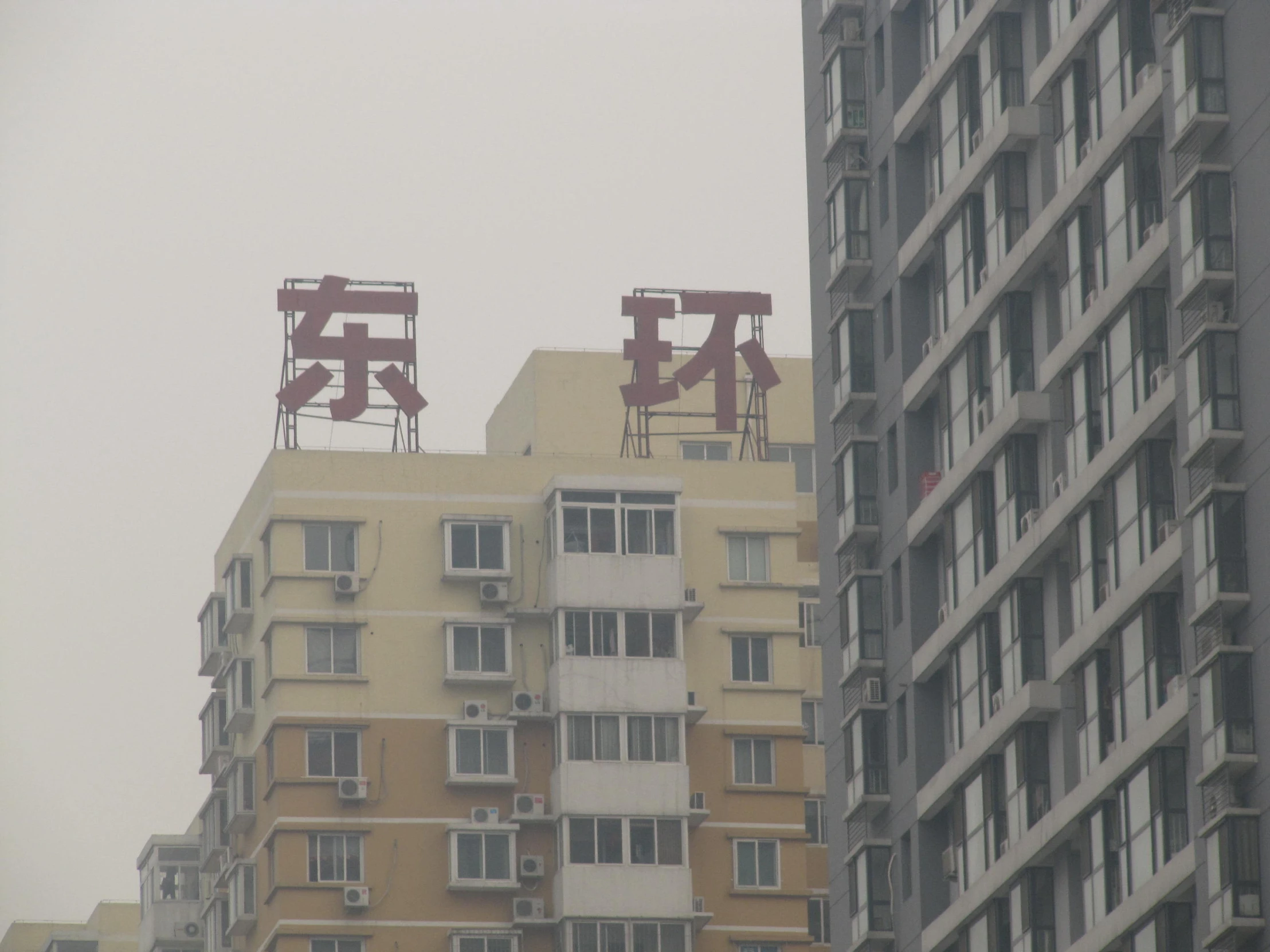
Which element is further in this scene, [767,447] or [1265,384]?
[767,447]

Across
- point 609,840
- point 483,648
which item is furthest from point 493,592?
point 609,840

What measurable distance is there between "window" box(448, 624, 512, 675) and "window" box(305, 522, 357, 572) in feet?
9.80

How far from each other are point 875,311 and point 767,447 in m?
25.0

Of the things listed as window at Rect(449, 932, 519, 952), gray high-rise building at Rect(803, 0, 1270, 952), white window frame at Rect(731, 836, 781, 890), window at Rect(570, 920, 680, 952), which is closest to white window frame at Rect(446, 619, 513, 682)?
window at Rect(449, 932, 519, 952)

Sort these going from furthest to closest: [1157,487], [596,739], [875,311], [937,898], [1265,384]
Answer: [596,739], [875,311], [937,898], [1157,487], [1265,384]

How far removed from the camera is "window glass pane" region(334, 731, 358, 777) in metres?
71.0

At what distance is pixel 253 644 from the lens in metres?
74.1

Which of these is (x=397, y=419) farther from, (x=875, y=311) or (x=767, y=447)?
(x=875, y=311)

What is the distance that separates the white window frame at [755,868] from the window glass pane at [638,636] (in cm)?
508

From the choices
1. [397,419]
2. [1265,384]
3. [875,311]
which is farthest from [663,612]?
[1265,384]

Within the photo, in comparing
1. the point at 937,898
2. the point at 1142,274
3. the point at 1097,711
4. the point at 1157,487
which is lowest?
the point at 937,898

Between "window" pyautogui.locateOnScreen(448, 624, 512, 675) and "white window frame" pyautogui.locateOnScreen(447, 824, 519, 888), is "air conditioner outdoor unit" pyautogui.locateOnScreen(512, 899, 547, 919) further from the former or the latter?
"window" pyautogui.locateOnScreen(448, 624, 512, 675)

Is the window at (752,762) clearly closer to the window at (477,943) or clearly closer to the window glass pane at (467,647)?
the window glass pane at (467,647)

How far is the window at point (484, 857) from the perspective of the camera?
232 ft
